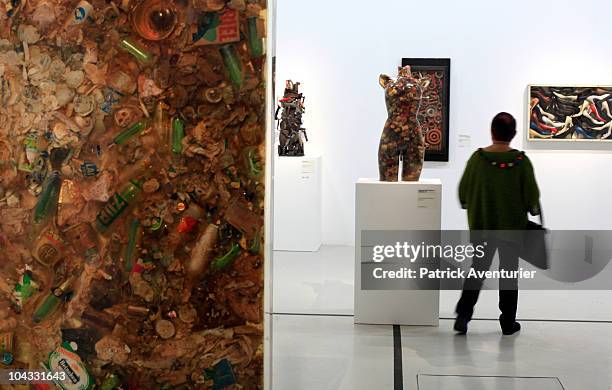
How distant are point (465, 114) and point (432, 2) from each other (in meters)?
1.25

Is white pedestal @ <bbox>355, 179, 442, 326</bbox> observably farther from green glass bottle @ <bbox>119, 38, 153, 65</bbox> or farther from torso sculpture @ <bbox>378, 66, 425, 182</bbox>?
green glass bottle @ <bbox>119, 38, 153, 65</bbox>

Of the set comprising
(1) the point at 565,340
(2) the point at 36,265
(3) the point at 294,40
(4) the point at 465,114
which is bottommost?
(1) the point at 565,340

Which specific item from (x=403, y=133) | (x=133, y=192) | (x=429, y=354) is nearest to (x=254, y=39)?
(x=133, y=192)

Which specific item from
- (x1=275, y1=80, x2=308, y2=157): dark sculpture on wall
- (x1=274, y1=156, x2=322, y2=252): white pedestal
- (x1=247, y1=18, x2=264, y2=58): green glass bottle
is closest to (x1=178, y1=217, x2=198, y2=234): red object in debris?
(x1=247, y1=18, x2=264, y2=58): green glass bottle

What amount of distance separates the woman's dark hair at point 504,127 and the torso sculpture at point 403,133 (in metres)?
0.72

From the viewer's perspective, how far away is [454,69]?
357 inches

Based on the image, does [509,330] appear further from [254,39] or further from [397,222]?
[254,39]

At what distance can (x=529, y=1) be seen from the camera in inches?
352

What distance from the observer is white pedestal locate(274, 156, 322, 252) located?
895 centimetres

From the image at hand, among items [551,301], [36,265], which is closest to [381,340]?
[551,301]

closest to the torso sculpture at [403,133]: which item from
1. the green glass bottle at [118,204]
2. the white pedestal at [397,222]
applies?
the white pedestal at [397,222]

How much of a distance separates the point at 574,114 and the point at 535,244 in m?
3.74

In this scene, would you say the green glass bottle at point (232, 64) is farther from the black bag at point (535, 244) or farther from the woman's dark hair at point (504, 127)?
the black bag at point (535, 244)

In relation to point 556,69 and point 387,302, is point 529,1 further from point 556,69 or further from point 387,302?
point 387,302
